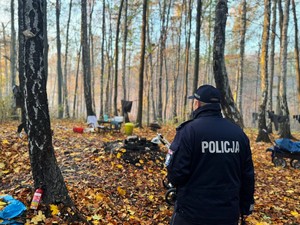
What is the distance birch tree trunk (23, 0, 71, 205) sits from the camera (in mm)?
4125

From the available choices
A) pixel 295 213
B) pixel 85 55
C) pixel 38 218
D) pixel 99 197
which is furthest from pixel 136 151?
pixel 85 55

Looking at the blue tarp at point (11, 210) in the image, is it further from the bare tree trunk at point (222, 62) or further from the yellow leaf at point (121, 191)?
the bare tree trunk at point (222, 62)

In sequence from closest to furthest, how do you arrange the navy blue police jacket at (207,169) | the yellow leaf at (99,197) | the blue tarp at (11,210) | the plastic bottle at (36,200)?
the navy blue police jacket at (207,169) → the blue tarp at (11,210) → the plastic bottle at (36,200) → the yellow leaf at (99,197)

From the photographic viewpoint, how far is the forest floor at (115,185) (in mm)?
4852

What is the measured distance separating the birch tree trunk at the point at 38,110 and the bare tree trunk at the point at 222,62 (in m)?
6.62

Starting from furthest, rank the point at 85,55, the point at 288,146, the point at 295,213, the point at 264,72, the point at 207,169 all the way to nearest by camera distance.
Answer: the point at 85,55 < the point at 264,72 < the point at 288,146 < the point at 295,213 < the point at 207,169

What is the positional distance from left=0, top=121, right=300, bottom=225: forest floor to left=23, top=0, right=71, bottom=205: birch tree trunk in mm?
366

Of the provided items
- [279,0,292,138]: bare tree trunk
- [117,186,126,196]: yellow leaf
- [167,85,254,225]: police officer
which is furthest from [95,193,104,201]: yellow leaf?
[279,0,292,138]: bare tree trunk

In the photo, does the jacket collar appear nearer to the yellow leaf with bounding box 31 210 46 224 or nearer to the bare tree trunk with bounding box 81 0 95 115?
the yellow leaf with bounding box 31 210 46 224

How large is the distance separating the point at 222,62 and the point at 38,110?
7.04 m

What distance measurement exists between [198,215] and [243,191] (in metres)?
0.63

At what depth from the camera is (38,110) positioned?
14.0ft

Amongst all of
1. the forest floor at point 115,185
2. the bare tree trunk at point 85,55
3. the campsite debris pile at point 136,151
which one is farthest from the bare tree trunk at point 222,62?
the bare tree trunk at point 85,55

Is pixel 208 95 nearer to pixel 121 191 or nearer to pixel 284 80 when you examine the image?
pixel 121 191
